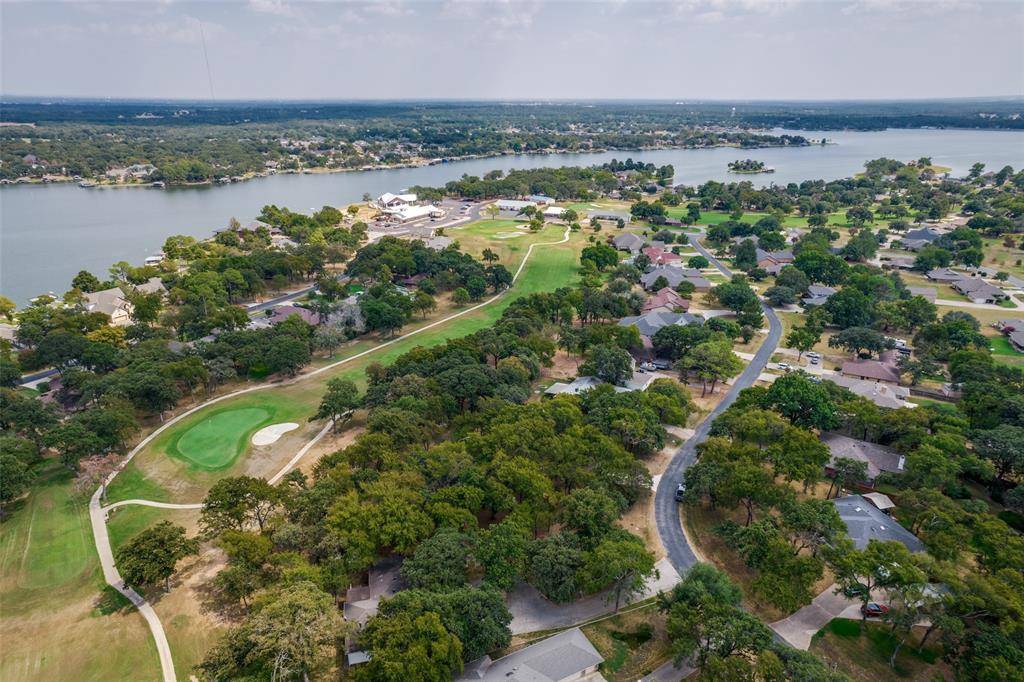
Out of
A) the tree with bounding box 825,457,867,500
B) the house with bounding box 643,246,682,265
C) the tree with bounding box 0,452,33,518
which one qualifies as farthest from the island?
the tree with bounding box 0,452,33,518

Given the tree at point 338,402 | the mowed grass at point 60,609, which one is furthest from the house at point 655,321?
the mowed grass at point 60,609

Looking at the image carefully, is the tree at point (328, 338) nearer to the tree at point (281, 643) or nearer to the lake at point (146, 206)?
the tree at point (281, 643)

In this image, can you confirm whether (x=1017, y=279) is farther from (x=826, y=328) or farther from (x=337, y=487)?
(x=337, y=487)

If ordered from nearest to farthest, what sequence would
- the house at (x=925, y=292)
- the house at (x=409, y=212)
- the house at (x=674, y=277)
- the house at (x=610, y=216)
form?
the house at (x=925, y=292) → the house at (x=674, y=277) → the house at (x=409, y=212) → the house at (x=610, y=216)

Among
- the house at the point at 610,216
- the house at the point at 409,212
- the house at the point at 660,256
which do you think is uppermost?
the house at the point at 409,212

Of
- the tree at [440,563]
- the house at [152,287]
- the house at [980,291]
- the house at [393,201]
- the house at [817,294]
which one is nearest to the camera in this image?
the tree at [440,563]

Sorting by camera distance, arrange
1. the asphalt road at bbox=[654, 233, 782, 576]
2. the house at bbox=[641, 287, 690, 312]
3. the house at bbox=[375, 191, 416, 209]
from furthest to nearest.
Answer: the house at bbox=[375, 191, 416, 209] < the house at bbox=[641, 287, 690, 312] < the asphalt road at bbox=[654, 233, 782, 576]

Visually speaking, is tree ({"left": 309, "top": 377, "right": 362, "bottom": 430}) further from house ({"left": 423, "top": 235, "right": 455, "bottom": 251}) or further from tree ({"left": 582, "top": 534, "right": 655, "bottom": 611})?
house ({"left": 423, "top": 235, "right": 455, "bottom": 251})
